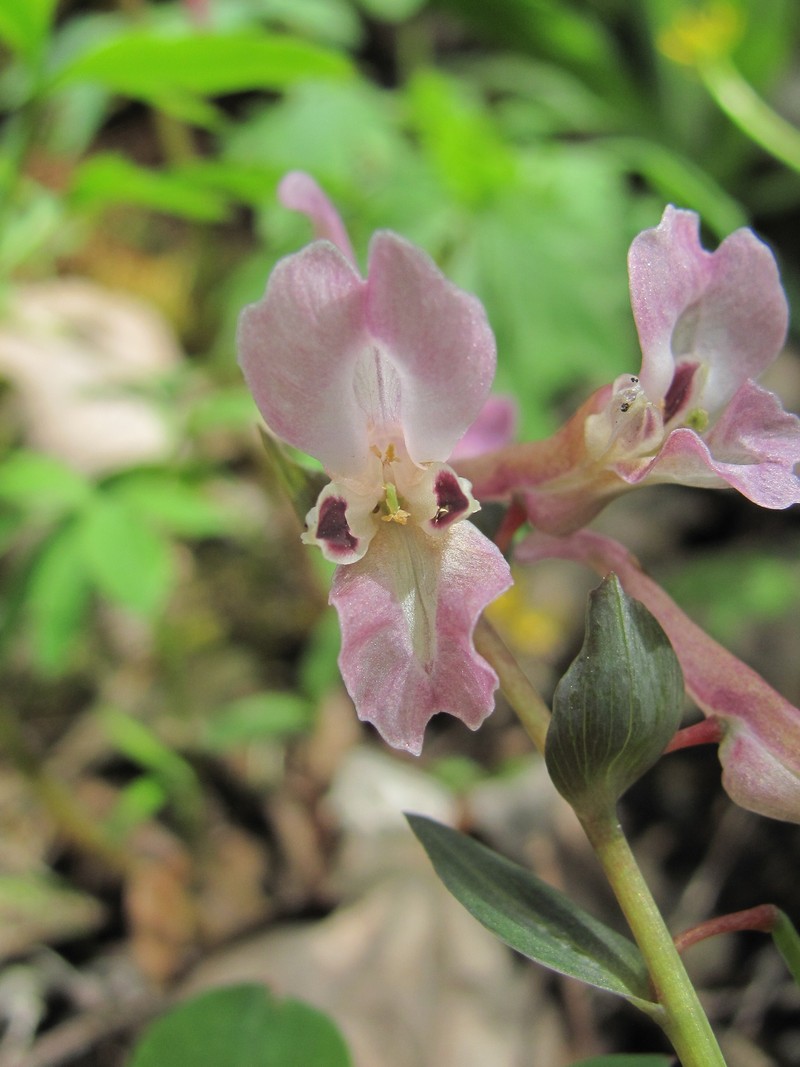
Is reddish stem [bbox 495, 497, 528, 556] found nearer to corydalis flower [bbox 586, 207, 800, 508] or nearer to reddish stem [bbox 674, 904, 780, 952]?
corydalis flower [bbox 586, 207, 800, 508]

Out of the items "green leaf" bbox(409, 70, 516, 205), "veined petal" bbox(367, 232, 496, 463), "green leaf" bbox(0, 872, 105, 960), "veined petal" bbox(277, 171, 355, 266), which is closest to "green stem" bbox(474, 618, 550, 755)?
"veined petal" bbox(367, 232, 496, 463)

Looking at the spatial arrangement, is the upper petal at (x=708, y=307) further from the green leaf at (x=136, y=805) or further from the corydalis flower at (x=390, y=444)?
the green leaf at (x=136, y=805)

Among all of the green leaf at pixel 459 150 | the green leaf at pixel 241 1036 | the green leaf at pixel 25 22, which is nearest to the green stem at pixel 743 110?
the green leaf at pixel 459 150

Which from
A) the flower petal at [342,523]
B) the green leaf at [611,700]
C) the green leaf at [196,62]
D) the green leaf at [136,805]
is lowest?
the green leaf at [136,805]

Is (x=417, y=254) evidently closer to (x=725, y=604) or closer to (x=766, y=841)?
(x=766, y=841)

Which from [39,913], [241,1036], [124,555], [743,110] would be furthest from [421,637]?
[743,110]

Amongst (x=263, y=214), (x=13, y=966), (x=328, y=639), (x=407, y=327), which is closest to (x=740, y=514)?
(x=328, y=639)

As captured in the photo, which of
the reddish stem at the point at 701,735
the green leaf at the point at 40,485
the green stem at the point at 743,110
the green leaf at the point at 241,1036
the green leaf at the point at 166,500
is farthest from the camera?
the green stem at the point at 743,110
